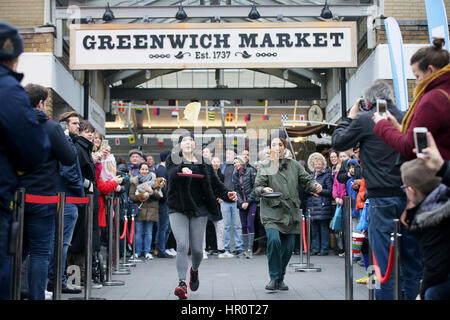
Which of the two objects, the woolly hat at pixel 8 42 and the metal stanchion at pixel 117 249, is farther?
the metal stanchion at pixel 117 249

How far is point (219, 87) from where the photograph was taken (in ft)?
66.4

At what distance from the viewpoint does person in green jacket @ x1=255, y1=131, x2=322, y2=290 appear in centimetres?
759

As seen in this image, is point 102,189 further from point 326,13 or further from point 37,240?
point 326,13

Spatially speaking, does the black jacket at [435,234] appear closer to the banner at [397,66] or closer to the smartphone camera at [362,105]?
the smartphone camera at [362,105]

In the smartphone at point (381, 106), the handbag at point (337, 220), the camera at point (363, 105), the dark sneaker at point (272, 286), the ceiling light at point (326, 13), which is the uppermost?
the ceiling light at point (326, 13)

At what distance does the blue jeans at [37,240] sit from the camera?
5.04 metres

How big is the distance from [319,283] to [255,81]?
526 inches

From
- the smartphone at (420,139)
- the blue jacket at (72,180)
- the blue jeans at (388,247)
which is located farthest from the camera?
the blue jacket at (72,180)

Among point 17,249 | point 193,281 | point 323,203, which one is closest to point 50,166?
point 17,249

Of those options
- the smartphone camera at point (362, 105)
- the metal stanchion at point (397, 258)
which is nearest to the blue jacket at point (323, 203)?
the smartphone camera at point (362, 105)

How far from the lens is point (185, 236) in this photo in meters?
7.11

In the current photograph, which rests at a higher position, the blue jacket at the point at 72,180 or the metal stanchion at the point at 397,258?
the blue jacket at the point at 72,180

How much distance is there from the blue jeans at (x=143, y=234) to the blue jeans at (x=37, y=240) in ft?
23.6

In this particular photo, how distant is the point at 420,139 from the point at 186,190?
391 cm
